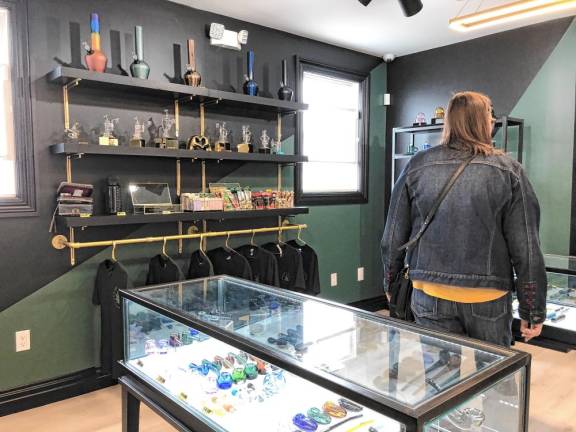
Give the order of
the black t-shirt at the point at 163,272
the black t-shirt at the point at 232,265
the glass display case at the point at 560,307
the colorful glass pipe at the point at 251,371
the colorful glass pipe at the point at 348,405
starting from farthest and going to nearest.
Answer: the black t-shirt at the point at 232,265 → the black t-shirt at the point at 163,272 → the glass display case at the point at 560,307 → the colorful glass pipe at the point at 251,371 → the colorful glass pipe at the point at 348,405

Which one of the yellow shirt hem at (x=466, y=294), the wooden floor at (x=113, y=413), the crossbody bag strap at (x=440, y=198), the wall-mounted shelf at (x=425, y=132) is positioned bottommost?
the wooden floor at (x=113, y=413)

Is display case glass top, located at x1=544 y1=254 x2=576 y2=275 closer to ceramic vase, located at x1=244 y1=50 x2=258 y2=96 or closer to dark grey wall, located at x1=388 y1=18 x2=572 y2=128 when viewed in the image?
dark grey wall, located at x1=388 y1=18 x2=572 y2=128

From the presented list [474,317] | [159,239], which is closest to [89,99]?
[159,239]

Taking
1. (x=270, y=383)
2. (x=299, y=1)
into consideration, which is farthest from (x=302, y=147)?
(x=270, y=383)

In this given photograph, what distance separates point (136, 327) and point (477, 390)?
1351mm

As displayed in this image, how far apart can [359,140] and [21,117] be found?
2877 millimetres

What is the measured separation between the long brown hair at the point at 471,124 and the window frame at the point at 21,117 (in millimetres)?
2280

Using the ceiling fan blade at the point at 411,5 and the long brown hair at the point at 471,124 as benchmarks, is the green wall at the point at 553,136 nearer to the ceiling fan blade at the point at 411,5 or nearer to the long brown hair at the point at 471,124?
the ceiling fan blade at the point at 411,5

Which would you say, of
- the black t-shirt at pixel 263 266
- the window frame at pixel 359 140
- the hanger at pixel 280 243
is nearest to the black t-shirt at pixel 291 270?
the hanger at pixel 280 243

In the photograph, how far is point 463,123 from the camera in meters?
1.74

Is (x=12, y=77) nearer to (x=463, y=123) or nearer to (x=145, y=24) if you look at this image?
(x=145, y=24)

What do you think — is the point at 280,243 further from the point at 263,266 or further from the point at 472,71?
the point at 472,71

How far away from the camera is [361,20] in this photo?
11.7 ft

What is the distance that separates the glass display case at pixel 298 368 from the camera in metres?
1.09
